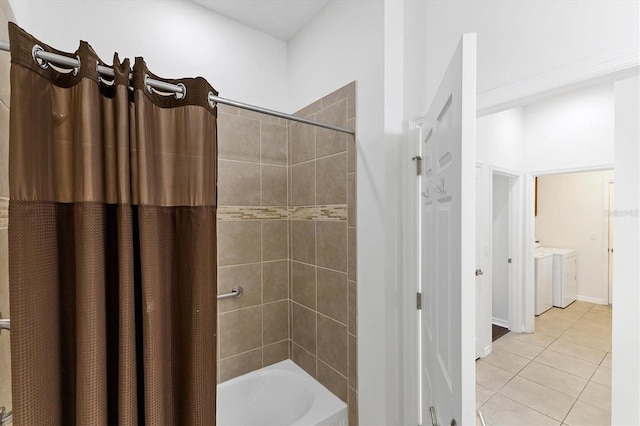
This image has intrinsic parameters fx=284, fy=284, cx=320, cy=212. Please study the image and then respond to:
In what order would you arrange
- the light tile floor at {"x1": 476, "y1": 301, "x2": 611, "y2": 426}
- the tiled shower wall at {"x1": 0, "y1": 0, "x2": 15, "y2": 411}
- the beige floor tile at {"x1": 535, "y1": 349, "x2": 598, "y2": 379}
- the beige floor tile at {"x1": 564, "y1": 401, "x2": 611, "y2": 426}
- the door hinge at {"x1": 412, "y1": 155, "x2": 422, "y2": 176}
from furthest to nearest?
1. the beige floor tile at {"x1": 535, "y1": 349, "x2": 598, "y2": 379}
2. the light tile floor at {"x1": 476, "y1": 301, "x2": 611, "y2": 426}
3. the beige floor tile at {"x1": 564, "y1": 401, "x2": 611, "y2": 426}
4. the door hinge at {"x1": 412, "y1": 155, "x2": 422, "y2": 176}
5. the tiled shower wall at {"x1": 0, "y1": 0, "x2": 15, "y2": 411}

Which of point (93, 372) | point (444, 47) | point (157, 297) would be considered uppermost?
→ point (444, 47)

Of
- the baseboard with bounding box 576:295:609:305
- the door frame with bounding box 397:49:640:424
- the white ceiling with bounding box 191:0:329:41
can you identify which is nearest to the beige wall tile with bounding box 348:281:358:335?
the door frame with bounding box 397:49:640:424

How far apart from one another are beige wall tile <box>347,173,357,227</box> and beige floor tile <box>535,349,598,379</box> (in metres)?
2.72

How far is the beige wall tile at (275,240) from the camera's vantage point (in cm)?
204

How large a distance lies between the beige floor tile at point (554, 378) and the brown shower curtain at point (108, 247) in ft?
9.65

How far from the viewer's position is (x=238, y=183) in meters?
1.92

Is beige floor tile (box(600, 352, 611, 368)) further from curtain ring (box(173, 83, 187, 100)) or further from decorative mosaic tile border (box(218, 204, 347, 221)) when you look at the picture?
curtain ring (box(173, 83, 187, 100))

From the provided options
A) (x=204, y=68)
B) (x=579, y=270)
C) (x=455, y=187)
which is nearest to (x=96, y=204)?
(x=455, y=187)

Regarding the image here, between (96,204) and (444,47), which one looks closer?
(96,204)

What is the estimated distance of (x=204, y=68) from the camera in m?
1.81

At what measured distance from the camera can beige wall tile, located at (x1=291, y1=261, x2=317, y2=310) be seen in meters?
1.91

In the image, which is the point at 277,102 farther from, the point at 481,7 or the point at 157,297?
the point at 157,297

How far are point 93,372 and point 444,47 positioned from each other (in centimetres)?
175

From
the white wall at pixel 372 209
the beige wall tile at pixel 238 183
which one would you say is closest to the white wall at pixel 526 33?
the white wall at pixel 372 209
